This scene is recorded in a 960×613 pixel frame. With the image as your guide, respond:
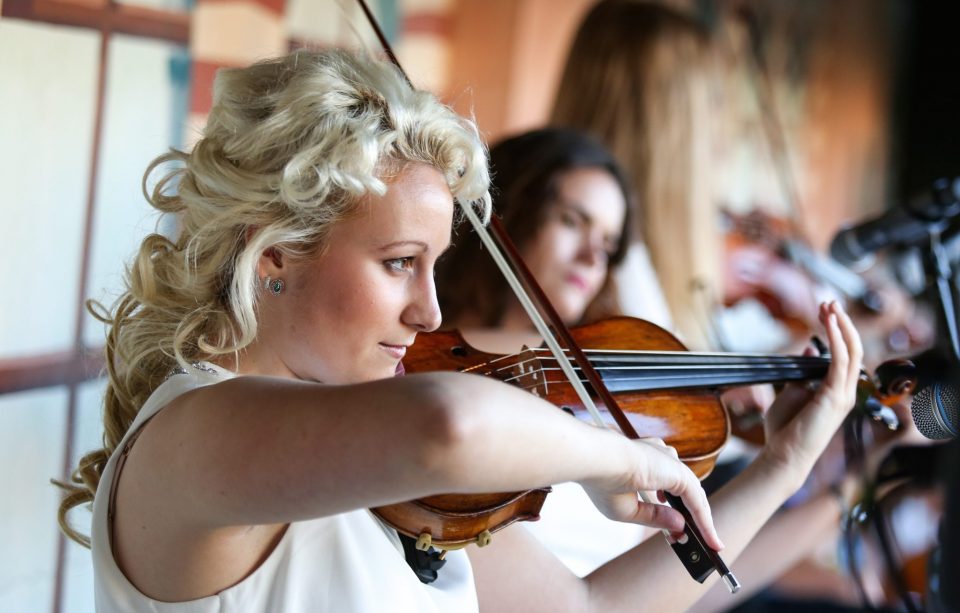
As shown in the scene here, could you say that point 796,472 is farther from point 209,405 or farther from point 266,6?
point 266,6

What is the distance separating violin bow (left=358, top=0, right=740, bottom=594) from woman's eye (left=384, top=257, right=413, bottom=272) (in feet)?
0.30

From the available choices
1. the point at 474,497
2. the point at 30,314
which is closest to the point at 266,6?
the point at 30,314

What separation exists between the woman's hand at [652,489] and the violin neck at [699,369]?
0.31 m

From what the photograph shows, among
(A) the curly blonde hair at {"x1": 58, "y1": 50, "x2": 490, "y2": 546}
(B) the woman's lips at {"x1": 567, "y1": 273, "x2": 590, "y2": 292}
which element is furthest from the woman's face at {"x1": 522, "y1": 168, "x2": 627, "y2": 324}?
(A) the curly blonde hair at {"x1": 58, "y1": 50, "x2": 490, "y2": 546}

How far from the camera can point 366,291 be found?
30.8 inches

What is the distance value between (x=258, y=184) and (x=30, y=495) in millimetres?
763

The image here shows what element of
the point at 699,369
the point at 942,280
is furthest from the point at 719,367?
the point at 942,280

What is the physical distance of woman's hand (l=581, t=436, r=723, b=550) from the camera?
2.30 feet

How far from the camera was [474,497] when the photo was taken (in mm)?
809

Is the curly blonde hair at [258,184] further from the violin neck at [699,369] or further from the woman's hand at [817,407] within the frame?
the woman's hand at [817,407]

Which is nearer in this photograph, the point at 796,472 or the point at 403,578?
the point at 403,578

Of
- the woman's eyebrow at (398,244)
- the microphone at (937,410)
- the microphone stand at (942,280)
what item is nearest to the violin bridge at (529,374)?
the woman's eyebrow at (398,244)

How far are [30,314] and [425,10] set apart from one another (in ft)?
4.48

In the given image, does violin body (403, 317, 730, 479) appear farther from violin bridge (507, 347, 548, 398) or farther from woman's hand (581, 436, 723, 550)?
woman's hand (581, 436, 723, 550)
